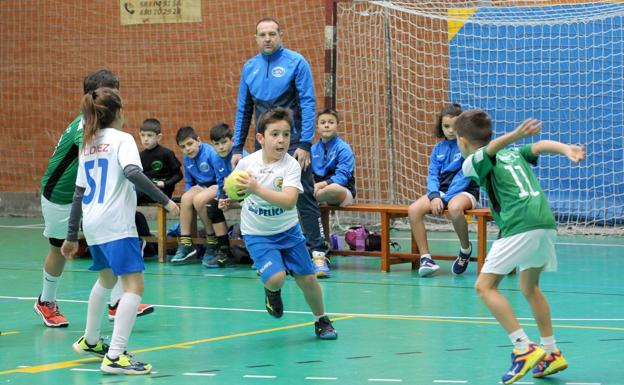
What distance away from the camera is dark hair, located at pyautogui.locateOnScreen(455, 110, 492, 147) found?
5750 mm

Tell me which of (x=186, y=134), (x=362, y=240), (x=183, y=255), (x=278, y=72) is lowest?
(x=183, y=255)

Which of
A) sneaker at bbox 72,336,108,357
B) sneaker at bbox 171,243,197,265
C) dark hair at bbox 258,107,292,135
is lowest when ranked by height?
sneaker at bbox 171,243,197,265

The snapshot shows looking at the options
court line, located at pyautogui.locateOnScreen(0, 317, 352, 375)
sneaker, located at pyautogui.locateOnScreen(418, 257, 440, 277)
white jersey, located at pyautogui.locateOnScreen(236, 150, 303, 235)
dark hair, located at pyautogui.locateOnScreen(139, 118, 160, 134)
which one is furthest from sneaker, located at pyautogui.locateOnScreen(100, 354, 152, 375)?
dark hair, located at pyautogui.locateOnScreen(139, 118, 160, 134)

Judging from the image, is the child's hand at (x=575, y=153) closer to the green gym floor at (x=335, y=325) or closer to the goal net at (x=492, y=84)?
the green gym floor at (x=335, y=325)

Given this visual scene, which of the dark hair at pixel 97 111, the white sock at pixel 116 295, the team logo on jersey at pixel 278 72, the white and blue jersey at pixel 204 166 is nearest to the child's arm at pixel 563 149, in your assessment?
the dark hair at pixel 97 111

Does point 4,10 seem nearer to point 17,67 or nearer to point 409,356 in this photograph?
point 17,67

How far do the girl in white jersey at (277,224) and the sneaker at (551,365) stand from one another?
155 cm

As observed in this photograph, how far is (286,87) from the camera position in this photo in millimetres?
9547

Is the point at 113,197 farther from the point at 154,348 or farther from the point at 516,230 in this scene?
the point at 516,230

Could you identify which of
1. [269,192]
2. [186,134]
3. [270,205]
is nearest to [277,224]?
[270,205]

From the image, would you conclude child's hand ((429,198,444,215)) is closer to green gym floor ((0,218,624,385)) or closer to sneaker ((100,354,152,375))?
green gym floor ((0,218,624,385))

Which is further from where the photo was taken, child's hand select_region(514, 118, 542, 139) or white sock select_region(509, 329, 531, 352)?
white sock select_region(509, 329, 531, 352)

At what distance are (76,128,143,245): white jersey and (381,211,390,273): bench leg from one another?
4481mm

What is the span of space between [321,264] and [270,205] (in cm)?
308
